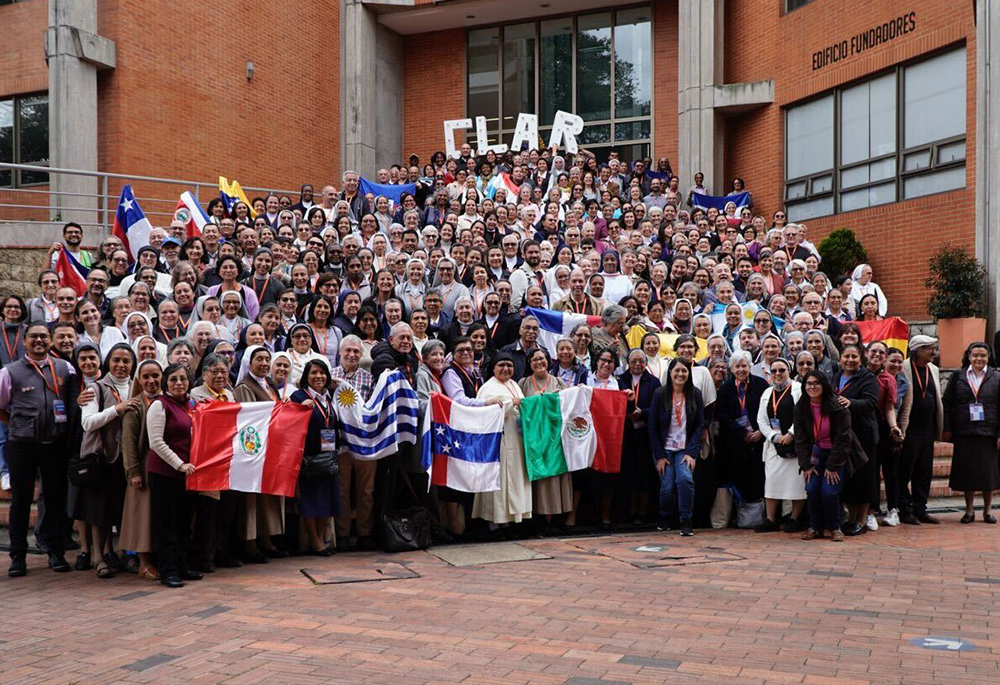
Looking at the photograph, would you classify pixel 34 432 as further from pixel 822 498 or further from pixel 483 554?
pixel 822 498

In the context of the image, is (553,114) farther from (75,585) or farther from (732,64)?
(75,585)

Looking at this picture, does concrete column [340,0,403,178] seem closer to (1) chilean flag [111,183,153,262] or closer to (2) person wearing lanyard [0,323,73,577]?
(1) chilean flag [111,183,153,262]

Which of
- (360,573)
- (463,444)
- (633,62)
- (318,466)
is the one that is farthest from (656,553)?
(633,62)

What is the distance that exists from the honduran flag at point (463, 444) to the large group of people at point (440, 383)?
0.16 meters

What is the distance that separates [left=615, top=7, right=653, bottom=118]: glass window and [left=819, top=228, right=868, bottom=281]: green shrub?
9.38 meters

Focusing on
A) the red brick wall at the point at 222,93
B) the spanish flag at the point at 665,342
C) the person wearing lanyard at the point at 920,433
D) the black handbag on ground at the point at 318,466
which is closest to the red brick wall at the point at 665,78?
the red brick wall at the point at 222,93

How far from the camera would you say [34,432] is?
28.4 feet

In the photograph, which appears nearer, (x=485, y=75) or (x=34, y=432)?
(x=34, y=432)

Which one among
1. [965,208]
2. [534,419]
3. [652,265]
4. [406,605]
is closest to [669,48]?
[965,208]

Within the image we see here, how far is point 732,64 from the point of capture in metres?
24.3

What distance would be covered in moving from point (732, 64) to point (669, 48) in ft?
9.54

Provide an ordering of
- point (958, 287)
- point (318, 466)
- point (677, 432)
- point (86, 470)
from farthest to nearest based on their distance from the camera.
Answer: point (958, 287), point (677, 432), point (318, 466), point (86, 470)

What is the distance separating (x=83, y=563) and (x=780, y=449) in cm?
687

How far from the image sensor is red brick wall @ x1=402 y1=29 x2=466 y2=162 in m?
29.1
